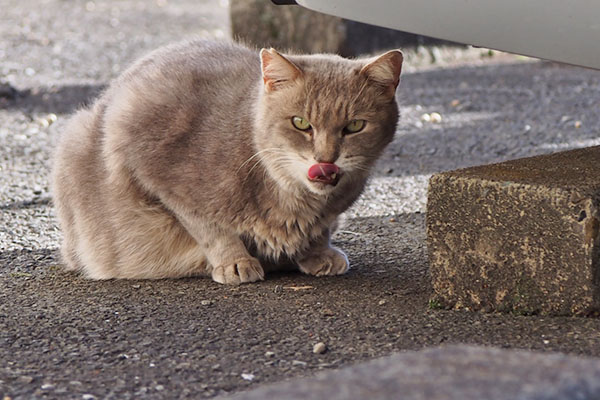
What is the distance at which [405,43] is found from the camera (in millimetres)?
8047

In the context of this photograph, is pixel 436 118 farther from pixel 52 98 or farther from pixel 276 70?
pixel 276 70

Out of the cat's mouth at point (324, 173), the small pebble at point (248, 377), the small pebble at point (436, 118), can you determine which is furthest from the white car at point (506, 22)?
the small pebble at point (436, 118)

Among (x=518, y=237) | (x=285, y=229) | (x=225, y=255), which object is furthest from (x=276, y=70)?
(x=518, y=237)

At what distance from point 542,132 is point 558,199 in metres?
3.22

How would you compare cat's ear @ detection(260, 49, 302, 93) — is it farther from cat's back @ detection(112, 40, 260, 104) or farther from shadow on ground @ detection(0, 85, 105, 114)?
shadow on ground @ detection(0, 85, 105, 114)

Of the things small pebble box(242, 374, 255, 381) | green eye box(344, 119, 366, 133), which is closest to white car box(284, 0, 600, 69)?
green eye box(344, 119, 366, 133)

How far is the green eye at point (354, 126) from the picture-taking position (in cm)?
280

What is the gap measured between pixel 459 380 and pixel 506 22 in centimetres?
119

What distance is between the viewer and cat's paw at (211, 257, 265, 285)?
2992 millimetres

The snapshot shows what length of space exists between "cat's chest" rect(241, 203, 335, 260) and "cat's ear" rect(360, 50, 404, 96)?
0.49 meters

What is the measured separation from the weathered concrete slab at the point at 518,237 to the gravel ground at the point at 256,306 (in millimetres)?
72

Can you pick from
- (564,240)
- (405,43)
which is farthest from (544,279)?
(405,43)

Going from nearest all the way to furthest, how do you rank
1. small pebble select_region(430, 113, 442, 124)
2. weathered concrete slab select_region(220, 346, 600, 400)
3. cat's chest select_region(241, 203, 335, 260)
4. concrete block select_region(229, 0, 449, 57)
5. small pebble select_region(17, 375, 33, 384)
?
weathered concrete slab select_region(220, 346, 600, 400), small pebble select_region(17, 375, 33, 384), cat's chest select_region(241, 203, 335, 260), small pebble select_region(430, 113, 442, 124), concrete block select_region(229, 0, 449, 57)

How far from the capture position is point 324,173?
2.74m
